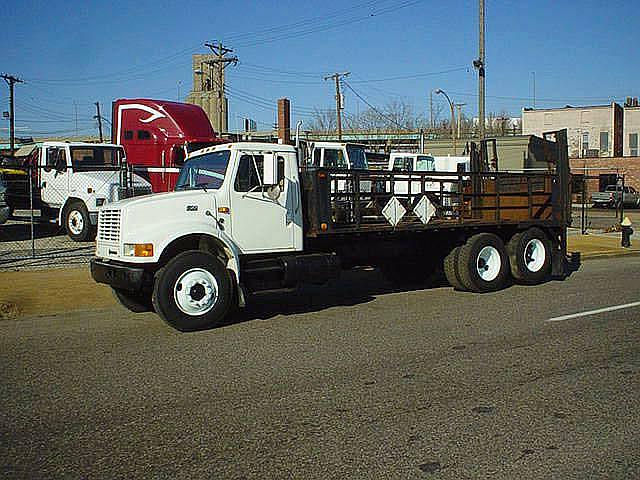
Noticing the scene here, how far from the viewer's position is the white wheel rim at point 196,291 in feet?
30.4

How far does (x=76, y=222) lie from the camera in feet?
59.6

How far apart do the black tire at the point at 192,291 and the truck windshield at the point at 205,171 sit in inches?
47.7

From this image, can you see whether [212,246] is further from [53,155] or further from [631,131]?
[631,131]

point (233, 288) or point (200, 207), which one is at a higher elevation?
point (200, 207)

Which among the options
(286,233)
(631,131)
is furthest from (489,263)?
(631,131)

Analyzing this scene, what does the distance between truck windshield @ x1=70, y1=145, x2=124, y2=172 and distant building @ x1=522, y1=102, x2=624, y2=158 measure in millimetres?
49789

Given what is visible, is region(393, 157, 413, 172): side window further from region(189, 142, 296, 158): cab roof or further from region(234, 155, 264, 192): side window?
region(234, 155, 264, 192): side window

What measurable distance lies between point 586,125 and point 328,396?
62677mm

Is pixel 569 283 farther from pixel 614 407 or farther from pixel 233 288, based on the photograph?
pixel 614 407

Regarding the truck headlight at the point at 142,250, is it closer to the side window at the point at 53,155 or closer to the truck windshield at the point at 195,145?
the truck windshield at the point at 195,145

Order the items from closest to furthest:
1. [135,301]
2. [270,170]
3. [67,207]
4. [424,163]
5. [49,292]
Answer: [270,170], [135,301], [49,292], [67,207], [424,163]

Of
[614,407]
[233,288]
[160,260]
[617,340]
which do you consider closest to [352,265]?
[233,288]

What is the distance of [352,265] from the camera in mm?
11836

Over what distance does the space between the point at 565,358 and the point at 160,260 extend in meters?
5.04
